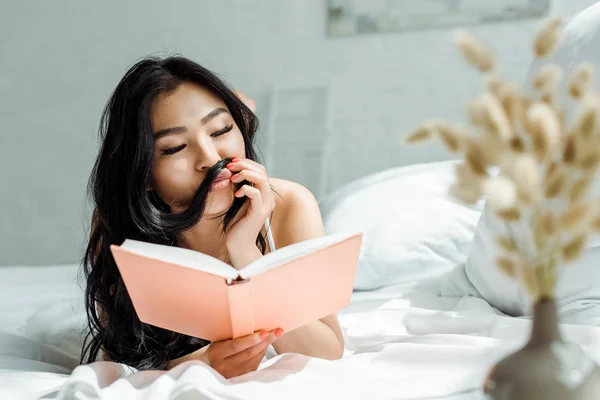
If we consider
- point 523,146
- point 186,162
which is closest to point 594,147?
point 523,146

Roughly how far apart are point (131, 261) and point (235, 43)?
217cm

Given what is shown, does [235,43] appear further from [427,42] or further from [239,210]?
[239,210]

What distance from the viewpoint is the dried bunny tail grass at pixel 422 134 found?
1.78ft

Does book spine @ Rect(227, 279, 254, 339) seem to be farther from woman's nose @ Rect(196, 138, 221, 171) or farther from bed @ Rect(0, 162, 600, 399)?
woman's nose @ Rect(196, 138, 221, 171)

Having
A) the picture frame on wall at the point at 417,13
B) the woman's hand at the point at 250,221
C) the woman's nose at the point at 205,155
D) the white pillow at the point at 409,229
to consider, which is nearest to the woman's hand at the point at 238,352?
the woman's hand at the point at 250,221

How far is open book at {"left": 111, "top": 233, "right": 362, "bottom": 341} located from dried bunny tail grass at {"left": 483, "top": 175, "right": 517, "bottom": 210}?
18.4 inches

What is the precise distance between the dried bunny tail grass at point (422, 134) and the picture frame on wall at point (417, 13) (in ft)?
7.13

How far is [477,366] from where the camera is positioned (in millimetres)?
964

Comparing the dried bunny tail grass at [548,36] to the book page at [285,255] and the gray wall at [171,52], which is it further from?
the gray wall at [171,52]

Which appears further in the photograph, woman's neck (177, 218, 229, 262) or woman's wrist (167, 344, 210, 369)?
woman's neck (177, 218, 229, 262)

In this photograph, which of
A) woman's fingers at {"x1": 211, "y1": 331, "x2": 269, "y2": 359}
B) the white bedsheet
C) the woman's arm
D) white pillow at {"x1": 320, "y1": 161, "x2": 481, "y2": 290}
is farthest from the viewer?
white pillow at {"x1": 320, "y1": 161, "x2": 481, "y2": 290}

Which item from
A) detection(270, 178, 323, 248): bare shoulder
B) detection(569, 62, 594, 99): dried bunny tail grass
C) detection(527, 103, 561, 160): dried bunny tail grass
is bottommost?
detection(270, 178, 323, 248): bare shoulder

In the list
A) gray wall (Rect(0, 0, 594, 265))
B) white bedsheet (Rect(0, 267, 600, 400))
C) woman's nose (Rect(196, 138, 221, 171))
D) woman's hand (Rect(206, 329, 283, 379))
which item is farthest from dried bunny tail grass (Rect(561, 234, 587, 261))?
gray wall (Rect(0, 0, 594, 265))

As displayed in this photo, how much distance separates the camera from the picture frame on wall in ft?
8.28
